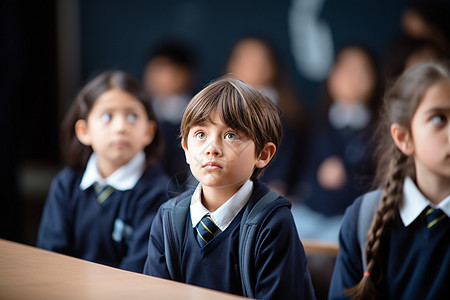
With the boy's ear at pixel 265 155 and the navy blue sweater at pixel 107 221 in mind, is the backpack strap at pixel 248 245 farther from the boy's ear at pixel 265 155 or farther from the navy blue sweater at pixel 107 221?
the navy blue sweater at pixel 107 221

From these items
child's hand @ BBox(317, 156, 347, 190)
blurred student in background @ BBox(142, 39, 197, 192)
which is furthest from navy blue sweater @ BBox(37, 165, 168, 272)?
child's hand @ BBox(317, 156, 347, 190)

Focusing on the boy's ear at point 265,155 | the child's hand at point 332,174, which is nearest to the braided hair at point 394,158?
the boy's ear at point 265,155

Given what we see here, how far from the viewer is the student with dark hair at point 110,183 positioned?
1.32 metres

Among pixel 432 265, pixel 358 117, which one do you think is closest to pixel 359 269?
pixel 432 265

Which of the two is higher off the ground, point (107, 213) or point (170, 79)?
point (170, 79)

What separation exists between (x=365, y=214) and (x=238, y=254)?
11.3 inches

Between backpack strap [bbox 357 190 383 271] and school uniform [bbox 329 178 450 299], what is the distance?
1 cm

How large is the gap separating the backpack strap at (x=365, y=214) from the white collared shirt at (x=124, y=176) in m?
0.54

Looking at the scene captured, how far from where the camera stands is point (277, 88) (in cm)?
313

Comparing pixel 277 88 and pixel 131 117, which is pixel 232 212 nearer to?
pixel 131 117

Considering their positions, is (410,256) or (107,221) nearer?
(410,256)

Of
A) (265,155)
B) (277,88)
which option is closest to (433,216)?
(265,155)

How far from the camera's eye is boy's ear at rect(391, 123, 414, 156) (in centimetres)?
106

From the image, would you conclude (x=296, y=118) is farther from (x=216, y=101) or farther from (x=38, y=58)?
(x=216, y=101)
